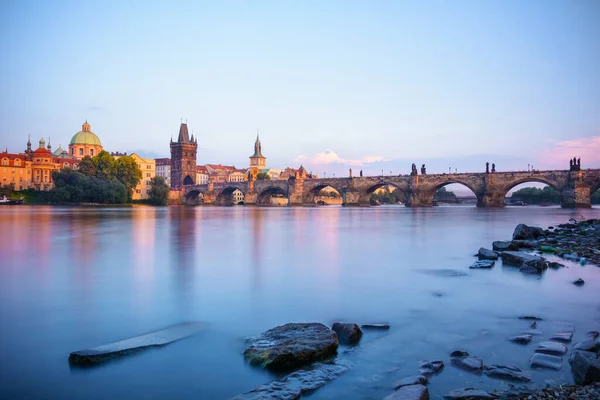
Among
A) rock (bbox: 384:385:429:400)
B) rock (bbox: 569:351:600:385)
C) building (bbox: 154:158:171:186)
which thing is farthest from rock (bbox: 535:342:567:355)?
building (bbox: 154:158:171:186)

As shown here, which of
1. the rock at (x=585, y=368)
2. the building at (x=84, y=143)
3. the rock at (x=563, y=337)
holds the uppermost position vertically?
the building at (x=84, y=143)

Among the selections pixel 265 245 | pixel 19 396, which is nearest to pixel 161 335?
pixel 19 396

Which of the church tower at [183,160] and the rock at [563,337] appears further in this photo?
the church tower at [183,160]

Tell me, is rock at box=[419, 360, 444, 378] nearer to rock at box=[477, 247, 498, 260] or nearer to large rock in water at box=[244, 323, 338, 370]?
large rock in water at box=[244, 323, 338, 370]

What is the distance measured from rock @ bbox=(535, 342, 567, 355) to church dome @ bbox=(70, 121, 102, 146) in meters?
113

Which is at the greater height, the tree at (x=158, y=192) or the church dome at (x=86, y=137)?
the church dome at (x=86, y=137)

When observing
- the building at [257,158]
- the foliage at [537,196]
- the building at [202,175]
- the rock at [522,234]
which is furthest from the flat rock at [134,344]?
the building at [257,158]

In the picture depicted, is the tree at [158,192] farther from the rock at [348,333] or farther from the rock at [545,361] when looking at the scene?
the rock at [545,361]

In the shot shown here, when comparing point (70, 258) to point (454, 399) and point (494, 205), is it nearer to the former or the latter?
point (454, 399)

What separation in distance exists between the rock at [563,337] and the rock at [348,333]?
6.30 ft

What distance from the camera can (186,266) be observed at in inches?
383

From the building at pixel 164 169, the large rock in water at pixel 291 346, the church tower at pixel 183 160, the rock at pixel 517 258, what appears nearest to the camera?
the large rock in water at pixel 291 346

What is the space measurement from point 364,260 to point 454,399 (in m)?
7.95

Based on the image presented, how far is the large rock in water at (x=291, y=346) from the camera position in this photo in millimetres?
3867
